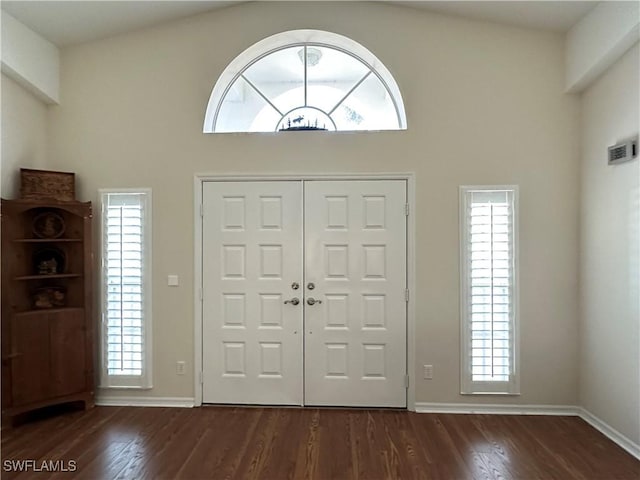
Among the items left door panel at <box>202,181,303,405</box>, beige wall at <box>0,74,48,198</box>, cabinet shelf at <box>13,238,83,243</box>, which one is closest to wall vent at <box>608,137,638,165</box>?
left door panel at <box>202,181,303,405</box>

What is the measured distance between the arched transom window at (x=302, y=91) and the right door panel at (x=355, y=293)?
68 centimetres

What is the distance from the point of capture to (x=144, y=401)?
3555 mm

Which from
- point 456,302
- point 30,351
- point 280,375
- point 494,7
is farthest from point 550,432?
point 30,351

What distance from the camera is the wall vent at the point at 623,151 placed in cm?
275

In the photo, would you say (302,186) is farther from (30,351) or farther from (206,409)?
(30,351)

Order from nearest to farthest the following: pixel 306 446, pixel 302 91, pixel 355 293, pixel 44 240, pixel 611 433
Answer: pixel 306 446, pixel 611 433, pixel 44 240, pixel 355 293, pixel 302 91

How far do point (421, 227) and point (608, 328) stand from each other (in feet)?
5.34

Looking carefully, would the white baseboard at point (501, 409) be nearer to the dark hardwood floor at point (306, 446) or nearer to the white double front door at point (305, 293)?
the dark hardwood floor at point (306, 446)

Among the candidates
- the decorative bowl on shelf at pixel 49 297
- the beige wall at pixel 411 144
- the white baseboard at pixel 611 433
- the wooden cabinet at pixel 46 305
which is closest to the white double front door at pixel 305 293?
the beige wall at pixel 411 144

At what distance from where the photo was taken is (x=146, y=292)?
356 centimetres

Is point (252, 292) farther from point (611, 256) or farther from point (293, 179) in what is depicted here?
point (611, 256)

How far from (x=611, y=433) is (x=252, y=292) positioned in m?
3.08

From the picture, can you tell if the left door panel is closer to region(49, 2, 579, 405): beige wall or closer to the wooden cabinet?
region(49, 2, 579, 405): beige wall

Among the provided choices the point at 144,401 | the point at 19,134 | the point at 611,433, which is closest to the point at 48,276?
the point at 19,134
